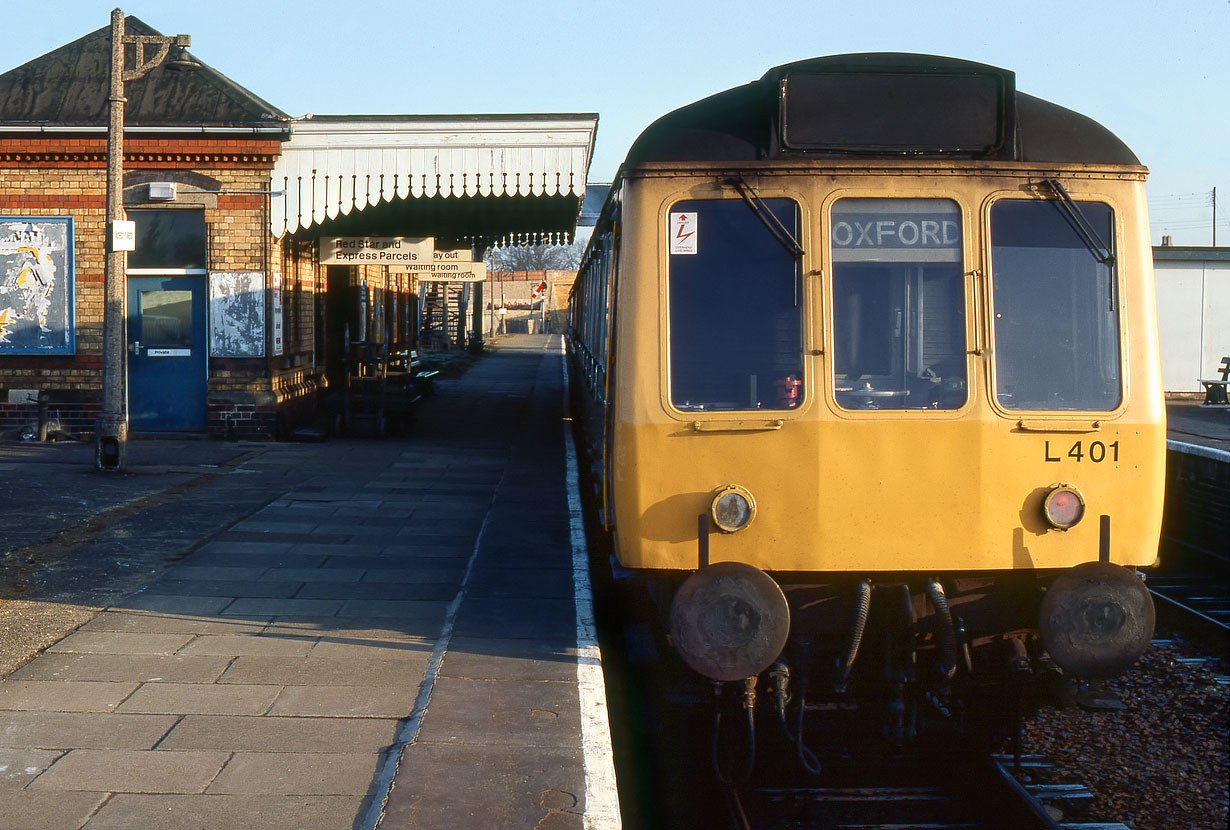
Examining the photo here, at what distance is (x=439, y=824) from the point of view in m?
4.00

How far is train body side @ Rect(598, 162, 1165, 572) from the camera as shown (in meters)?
5.07

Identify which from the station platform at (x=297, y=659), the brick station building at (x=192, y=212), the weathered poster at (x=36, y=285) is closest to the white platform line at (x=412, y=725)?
the station platform at (x=297, y=659)

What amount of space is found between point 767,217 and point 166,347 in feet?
40.3

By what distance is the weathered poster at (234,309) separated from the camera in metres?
Answer: 15.3

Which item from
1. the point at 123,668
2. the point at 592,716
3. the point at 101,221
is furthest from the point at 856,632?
the point at 101,221

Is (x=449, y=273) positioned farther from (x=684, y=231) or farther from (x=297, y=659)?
(x=684, y=231)

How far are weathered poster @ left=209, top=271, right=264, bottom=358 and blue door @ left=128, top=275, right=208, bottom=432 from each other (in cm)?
29

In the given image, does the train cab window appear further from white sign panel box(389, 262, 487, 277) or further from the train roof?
white sign panel box(389, 262, 487, 277)

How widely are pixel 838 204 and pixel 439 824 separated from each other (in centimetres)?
292

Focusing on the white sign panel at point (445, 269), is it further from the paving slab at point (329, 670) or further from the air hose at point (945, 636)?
the air hose at point (945, 636)

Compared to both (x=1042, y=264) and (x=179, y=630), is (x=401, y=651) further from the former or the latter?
(x=1042, y=264)

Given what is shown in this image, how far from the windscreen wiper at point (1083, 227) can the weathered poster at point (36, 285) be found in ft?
44.3

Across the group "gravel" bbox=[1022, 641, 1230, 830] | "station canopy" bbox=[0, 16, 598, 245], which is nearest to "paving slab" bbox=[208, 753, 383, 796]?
"gravel" bbox=[1022, 641, 1230, 830]

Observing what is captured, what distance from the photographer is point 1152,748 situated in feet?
19.5
